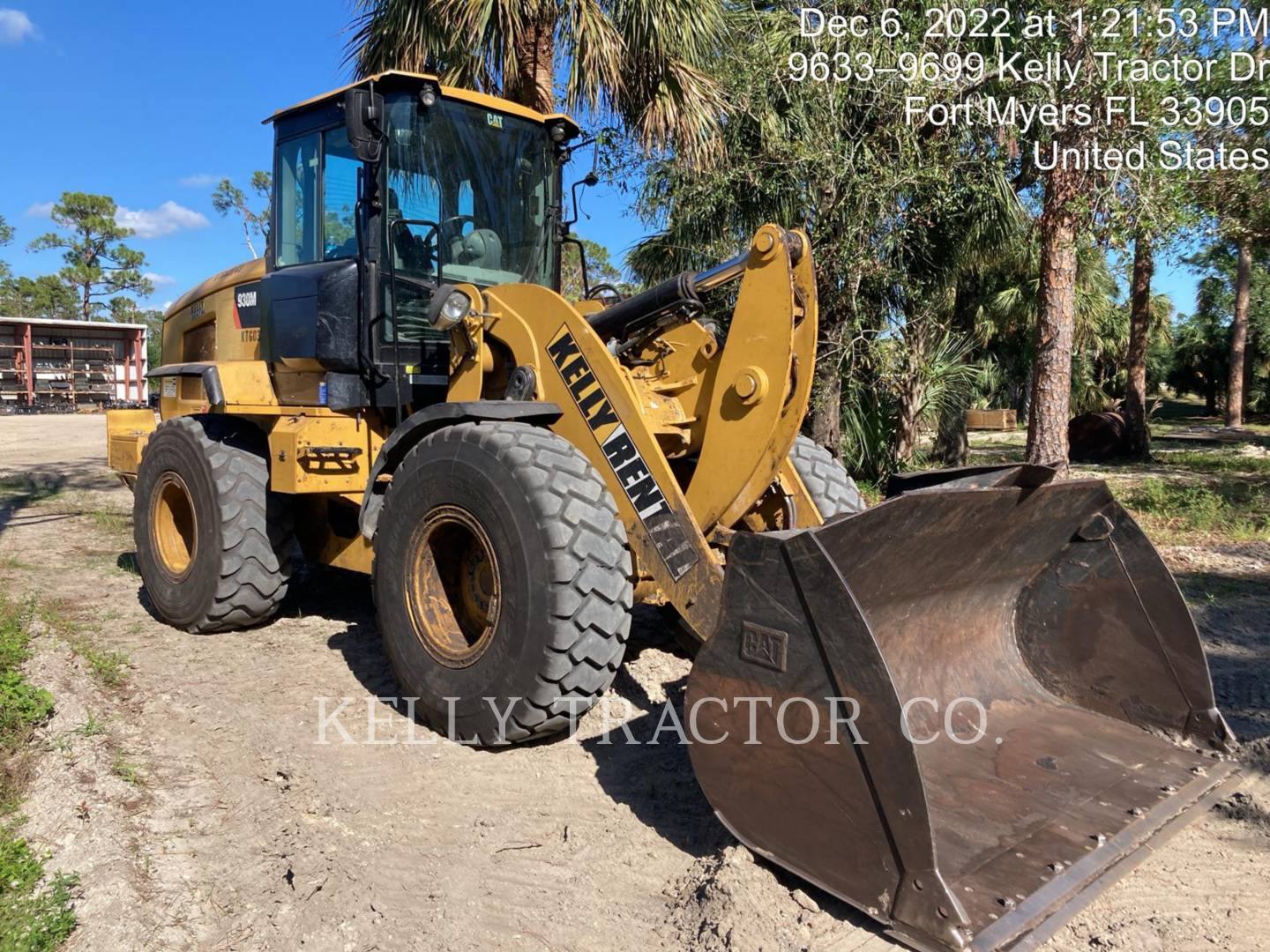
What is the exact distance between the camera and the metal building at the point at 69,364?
104ft

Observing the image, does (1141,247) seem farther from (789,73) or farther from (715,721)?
(715,721)

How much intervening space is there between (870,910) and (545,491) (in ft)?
6.11

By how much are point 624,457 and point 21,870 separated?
249 centimetres

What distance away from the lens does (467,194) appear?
5.13 meters

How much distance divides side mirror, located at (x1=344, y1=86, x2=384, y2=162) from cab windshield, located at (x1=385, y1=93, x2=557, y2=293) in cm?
27

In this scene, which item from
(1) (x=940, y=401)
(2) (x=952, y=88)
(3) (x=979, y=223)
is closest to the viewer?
(2) (x=952, y=88)

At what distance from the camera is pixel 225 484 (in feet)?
17.5

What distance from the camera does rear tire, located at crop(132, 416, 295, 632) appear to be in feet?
17.4

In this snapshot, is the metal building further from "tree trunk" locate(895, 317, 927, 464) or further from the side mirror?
the side mirror

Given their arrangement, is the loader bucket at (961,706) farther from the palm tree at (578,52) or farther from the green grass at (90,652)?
the palm tree at (578,52)

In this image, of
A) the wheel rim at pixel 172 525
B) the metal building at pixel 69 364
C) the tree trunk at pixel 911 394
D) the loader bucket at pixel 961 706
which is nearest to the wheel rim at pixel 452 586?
the loader bucket at pixel 961 706

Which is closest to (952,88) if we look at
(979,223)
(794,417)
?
(979,223)

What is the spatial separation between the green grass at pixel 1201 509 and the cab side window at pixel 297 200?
7.59 m

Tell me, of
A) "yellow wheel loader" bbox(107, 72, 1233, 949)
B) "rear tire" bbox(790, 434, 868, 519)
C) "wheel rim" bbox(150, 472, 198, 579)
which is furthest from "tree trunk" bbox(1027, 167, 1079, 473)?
"wheel rim" bbox(150, 472, 198, 579)
